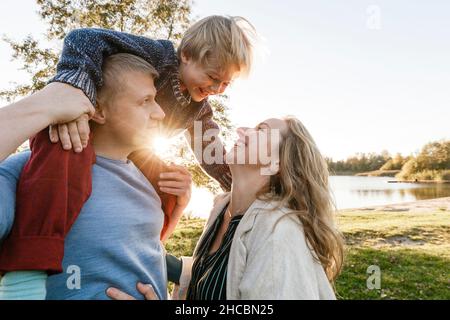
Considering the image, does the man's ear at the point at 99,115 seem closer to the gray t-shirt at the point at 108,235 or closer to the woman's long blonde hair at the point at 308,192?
the gray t-shirt at the point at 108,235

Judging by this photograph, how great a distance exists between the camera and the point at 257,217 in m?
2.33

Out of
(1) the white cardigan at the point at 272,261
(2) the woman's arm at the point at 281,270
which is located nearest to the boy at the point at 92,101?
(1) the white cardigan at the point at 272,261

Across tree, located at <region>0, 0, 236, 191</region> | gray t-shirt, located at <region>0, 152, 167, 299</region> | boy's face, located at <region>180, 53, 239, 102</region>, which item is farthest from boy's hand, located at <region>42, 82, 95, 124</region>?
tree, located at <region>0, 0, 236, 191</region>

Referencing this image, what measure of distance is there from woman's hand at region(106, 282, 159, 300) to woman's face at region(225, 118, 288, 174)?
101cm

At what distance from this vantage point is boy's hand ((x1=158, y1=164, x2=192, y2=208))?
93.8 inches

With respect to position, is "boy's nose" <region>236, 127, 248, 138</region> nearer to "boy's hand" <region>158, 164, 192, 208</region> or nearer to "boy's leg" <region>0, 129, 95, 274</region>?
"boy's hand" <region>158, 164, 192, 208</region>

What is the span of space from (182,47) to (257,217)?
1678 mm

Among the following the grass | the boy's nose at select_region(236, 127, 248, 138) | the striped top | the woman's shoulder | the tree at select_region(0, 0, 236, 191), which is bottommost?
the grass

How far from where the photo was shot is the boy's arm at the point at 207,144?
3.59 metres

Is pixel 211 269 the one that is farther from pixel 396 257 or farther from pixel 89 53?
pixel 396 257

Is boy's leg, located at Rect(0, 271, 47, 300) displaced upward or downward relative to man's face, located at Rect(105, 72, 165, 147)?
downward

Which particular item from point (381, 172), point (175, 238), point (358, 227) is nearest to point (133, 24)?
point (175, 238)

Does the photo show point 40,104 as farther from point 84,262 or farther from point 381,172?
point 381,172

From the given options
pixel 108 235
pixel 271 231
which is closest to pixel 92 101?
pixel 108 235
